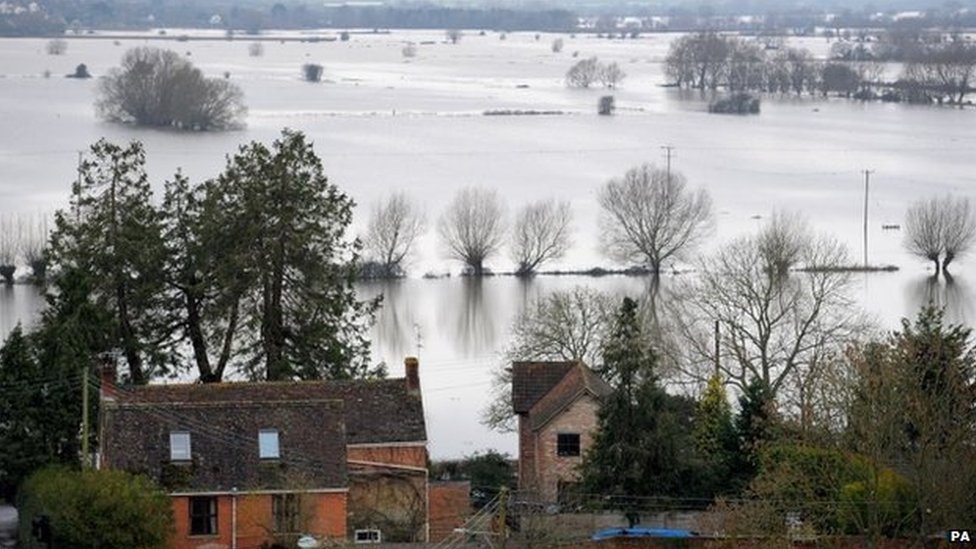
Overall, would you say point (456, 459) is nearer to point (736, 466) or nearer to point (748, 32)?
point (736, 466)

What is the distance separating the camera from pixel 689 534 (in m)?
12.6

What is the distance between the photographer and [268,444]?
13.0 meters

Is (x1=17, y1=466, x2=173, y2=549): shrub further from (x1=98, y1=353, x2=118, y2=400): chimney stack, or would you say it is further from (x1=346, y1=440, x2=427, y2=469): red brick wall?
(x1=346, y1=440, x2=427, y2=469): red brick wall

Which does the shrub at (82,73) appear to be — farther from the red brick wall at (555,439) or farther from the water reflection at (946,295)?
the red brick wall at (555,439)

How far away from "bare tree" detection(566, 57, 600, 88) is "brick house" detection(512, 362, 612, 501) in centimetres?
6232

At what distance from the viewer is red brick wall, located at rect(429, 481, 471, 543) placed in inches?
528

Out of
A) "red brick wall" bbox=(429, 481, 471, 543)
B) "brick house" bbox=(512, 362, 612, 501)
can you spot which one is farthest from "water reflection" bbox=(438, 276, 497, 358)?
"red brick wall" bbox=(429, 481, 471, 543)

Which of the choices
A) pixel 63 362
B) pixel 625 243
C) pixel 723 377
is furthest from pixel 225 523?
pixel 625 243

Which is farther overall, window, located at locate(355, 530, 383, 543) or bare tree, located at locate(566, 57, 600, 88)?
bare tree, located at locate(566, 57, 600, 88)

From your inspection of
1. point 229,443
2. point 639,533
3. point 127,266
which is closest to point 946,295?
point 127,266

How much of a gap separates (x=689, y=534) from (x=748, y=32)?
4190 inches

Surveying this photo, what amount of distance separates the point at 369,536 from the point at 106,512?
6.85 feet

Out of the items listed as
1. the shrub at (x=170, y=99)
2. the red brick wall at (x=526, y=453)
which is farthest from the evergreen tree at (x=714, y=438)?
the shrub at (x=170, y=99)

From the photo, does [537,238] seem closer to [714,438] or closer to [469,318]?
[469,318]
